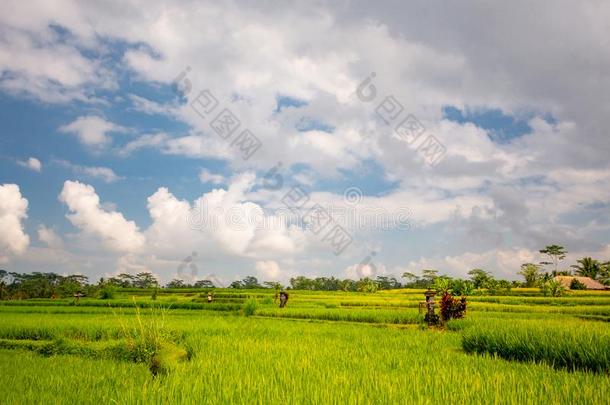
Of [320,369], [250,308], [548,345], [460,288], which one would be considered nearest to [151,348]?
[320,369]

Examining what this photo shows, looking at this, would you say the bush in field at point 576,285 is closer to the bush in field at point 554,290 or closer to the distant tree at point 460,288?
the bush in field at point 554,290

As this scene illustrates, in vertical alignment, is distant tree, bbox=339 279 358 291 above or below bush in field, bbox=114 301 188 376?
below

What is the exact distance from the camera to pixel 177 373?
547 centimetres

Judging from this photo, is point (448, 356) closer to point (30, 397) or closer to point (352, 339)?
point (352, 339)

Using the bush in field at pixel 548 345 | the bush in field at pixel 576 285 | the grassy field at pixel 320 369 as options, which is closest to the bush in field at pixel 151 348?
the grassy field at pixel 320 369

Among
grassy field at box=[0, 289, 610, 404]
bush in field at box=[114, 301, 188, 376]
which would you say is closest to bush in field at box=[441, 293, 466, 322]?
grassy field at box=[0, 289, 610, 404]

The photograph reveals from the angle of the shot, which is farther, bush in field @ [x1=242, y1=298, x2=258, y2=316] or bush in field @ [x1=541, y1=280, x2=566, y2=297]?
bush in field @ [x1=541, y1=280, x2=566, y2=297]

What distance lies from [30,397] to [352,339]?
7291 mm

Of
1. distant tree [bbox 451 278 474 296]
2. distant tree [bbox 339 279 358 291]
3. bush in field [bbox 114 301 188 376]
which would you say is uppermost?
bush in field [bbox 114 301 188 376]

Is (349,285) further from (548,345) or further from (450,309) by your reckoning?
(548,345)

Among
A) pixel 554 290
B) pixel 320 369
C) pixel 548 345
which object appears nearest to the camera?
pixel 320 369

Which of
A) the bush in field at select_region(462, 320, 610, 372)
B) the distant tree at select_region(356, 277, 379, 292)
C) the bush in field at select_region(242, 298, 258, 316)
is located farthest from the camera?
the distant tree at select_region(356, 277, 379, 292)

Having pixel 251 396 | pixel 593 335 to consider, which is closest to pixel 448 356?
pixel 593 335

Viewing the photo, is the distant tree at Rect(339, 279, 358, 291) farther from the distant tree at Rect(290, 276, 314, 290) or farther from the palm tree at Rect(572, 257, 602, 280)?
the palm tree at Rect(572, 257, 602, 280)
